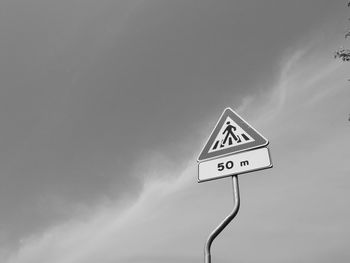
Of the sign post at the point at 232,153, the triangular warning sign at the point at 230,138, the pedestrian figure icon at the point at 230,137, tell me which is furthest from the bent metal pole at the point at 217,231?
the pedestrian figure icon at the point at 230,137

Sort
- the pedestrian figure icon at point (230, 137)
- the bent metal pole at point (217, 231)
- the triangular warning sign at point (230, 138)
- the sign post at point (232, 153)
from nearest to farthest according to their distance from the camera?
the bent metal pole at point (217, 231), the sign post at point (232, 153), the triangular warning sign at point (230, 138), the pedestrian figure icon at point (230, 137)

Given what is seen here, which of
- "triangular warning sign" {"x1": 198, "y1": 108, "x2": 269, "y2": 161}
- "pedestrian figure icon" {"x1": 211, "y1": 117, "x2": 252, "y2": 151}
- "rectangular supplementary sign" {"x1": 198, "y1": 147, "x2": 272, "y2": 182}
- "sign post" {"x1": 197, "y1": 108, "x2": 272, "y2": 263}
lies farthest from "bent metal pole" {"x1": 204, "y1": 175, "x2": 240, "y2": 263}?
"pedestrian figure icon" {"x1": 211, "y1": 117, "x2": 252, "y2": 151}

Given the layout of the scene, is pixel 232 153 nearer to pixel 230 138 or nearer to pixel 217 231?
pixel 230 138

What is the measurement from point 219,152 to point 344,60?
898 centimetres

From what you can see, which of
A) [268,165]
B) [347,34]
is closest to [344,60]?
[347,34]

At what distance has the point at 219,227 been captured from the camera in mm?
2854

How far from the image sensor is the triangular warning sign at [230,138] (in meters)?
3.69

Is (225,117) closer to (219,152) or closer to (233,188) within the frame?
(219,152)

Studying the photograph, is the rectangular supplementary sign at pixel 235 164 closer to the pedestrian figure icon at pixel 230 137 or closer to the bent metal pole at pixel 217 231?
the pedestrian figure icon at pixel 230 137

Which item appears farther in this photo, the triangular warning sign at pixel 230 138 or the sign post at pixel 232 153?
the triangular warning sign at pixel 230 138

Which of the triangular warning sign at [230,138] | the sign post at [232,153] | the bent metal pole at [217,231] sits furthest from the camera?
the triangular warning sign at [230,138]

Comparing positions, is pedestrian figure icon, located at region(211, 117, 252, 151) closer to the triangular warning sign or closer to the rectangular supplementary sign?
the triangular warning sign

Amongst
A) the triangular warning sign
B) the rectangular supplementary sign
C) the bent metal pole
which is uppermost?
the triangular warning sign

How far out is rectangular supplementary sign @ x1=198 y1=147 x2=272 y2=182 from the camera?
3350 mm
